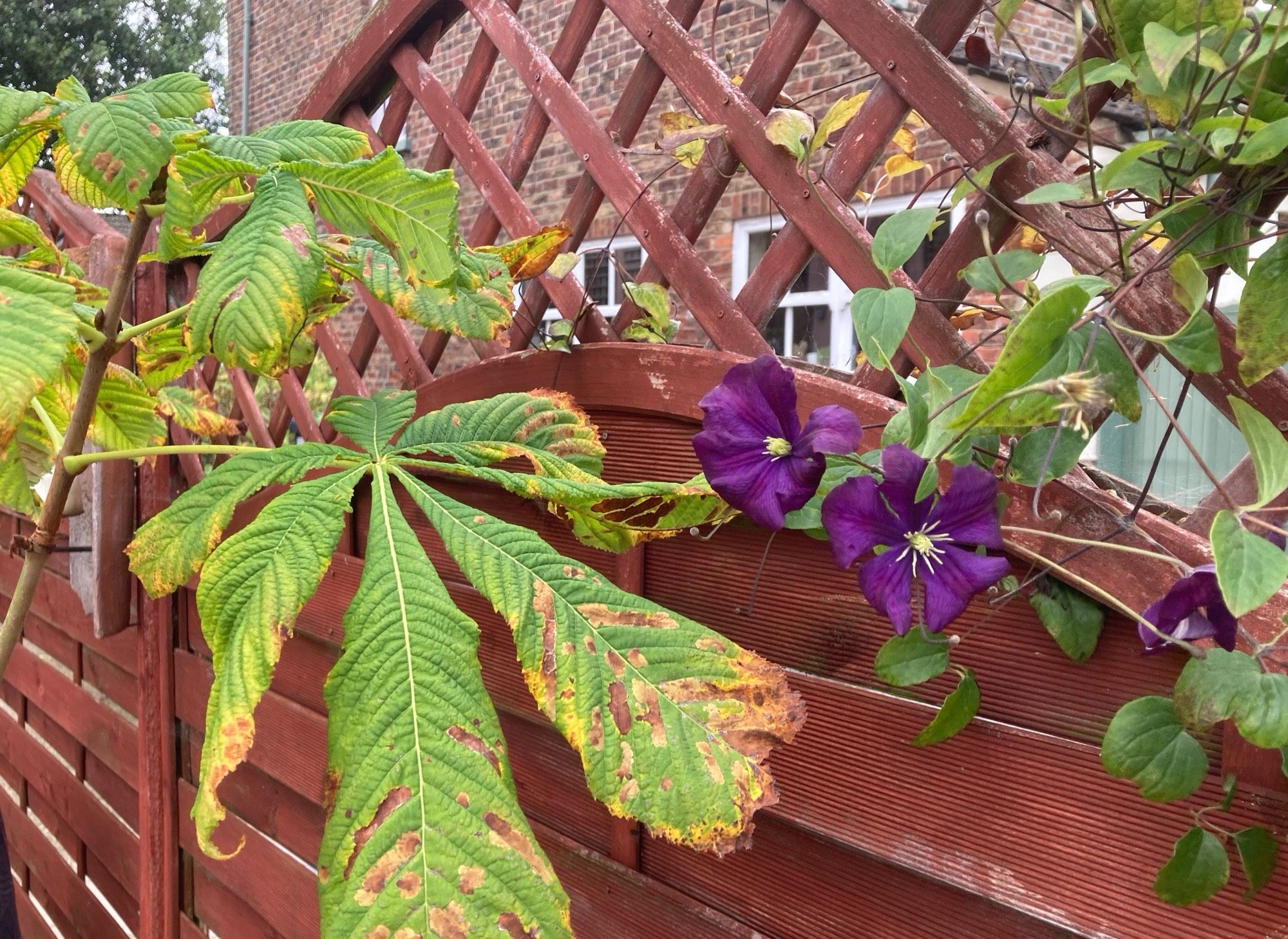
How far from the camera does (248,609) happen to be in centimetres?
68

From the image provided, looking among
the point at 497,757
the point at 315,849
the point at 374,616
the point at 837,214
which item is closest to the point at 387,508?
the point at 374,616

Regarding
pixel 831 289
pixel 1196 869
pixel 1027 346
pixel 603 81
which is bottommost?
pixel 1196 869

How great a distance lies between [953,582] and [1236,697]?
0.16 m

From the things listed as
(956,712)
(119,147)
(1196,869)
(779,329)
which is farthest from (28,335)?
(779,329)

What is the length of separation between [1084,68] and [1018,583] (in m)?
0.37

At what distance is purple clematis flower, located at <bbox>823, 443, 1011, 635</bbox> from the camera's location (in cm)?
60

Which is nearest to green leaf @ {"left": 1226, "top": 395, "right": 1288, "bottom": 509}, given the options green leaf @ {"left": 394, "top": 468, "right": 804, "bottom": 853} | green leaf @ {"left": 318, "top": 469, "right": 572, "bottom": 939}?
green leaf @ {"left": 394, "top": 468, "right": 804, "bottom": 853}

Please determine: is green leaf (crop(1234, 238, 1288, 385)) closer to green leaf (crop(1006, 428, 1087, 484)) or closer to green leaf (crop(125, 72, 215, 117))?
green leaf (crop(1006, 428, 1087, 484))

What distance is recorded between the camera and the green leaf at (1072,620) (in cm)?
66

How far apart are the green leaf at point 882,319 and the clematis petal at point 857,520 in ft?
0.28

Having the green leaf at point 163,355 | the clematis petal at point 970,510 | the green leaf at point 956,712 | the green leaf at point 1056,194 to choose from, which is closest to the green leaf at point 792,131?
the green leaf at point 1056,194

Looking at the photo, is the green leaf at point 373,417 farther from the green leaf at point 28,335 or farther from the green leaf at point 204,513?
the green leaf at point 28,335

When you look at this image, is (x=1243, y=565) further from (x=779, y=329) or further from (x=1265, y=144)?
(x=779, y=329)

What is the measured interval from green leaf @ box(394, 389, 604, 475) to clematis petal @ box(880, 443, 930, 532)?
1.24 ft
